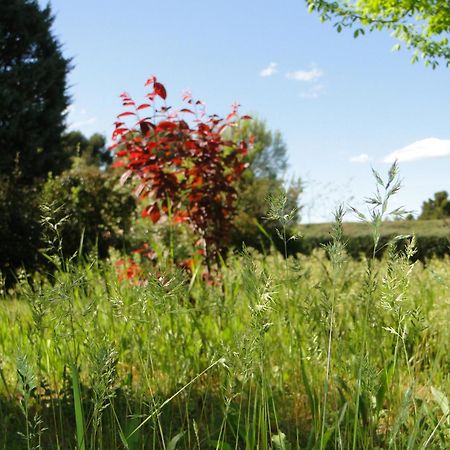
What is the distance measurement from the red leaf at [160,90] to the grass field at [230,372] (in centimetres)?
161

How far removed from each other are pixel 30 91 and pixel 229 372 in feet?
56.1

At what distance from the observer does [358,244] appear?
542 inches

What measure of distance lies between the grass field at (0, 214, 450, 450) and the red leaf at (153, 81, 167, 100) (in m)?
1.61

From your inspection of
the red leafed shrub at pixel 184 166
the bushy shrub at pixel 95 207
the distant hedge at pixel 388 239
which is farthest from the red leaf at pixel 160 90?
the distant hedge at pixel 388 239

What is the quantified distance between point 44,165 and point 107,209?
23.7 feet

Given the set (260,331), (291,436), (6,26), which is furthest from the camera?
(6,26)

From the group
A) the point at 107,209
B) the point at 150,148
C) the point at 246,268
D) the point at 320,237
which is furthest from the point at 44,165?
the point at 246,268

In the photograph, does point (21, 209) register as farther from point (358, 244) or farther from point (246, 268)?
point (246, 268)

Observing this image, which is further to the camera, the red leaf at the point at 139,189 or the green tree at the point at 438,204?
the green tree at the point at 438,204

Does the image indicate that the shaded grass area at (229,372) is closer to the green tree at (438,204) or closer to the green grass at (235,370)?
the green grass at (235,370)

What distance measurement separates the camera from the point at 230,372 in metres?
1.41

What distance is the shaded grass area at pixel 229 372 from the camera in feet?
5.02

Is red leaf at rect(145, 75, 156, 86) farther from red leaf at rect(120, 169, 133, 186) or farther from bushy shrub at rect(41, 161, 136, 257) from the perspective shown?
bushy shrub at rect(41, 161, 136, 257)

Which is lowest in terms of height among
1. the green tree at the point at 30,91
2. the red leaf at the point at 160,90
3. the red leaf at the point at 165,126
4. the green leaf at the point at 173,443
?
the green leaf at the point at 173,443
